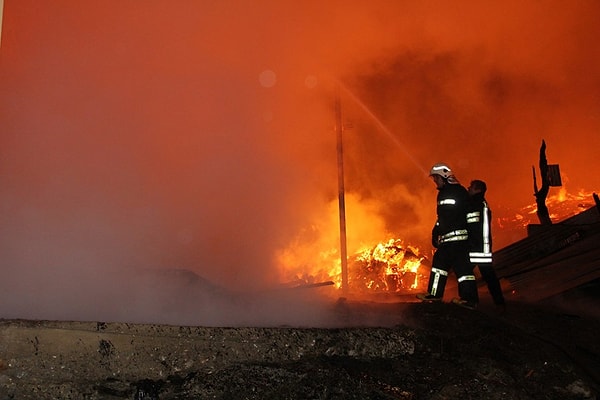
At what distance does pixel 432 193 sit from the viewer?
13281mm

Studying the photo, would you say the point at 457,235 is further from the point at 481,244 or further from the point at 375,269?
the point at 375,269

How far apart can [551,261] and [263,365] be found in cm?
438

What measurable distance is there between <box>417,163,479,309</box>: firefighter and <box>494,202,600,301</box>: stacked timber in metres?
1.22

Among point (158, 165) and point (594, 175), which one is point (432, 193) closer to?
point (594, 175)

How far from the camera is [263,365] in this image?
251cm

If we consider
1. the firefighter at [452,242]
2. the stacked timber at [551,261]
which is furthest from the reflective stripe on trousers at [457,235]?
the stacked timber at [551,261]

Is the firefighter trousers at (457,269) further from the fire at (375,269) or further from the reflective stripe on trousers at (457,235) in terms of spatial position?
the fire at (375,269)

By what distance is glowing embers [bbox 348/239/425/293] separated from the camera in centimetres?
1040

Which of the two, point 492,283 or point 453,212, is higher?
point 453,212

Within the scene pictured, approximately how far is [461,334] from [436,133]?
36.4 ft

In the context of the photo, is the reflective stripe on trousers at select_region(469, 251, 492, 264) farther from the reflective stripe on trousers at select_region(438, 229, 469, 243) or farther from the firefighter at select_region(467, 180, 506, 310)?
the reflective stripe on trousers at select_region(438, 229, 469, 243)

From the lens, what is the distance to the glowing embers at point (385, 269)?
10.4m

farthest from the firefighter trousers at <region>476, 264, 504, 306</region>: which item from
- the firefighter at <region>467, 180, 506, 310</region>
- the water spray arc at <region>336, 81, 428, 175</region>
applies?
the water spray arc at <region>336, 81, 428, 175</region>

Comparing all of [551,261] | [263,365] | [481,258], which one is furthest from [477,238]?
[263,365]
